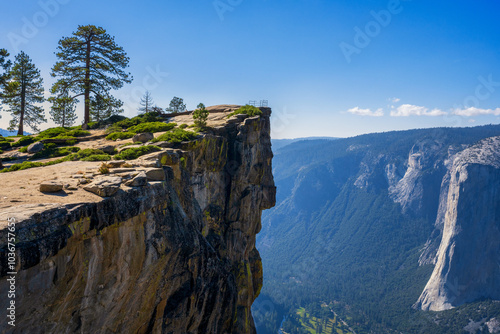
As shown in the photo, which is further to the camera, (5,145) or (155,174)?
(5,145)

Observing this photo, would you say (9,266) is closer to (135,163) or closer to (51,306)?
(51,306)

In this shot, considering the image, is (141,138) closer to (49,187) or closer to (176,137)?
(176,137)

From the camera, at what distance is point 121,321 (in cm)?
1344

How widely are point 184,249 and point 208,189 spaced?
1286 cm

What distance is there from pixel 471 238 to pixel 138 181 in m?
228

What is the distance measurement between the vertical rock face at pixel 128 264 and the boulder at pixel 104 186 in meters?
0.33

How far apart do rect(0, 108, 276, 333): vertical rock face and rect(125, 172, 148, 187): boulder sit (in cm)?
52

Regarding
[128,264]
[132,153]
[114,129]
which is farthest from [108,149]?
[128,264]

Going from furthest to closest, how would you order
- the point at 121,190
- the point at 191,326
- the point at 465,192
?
the point at 465,192 → the point at 191,326 → the point at 121,190

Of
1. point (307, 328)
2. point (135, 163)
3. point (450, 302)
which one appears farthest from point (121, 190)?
point (450, 302)

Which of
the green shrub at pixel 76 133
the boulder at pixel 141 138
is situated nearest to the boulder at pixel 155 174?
the boulder at pixel 141 138

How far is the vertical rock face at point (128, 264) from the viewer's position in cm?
934

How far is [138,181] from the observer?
14344 mm

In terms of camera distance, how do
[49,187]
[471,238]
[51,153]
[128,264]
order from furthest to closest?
[471,238] < [51,153] < [128,264] < [49,187]
